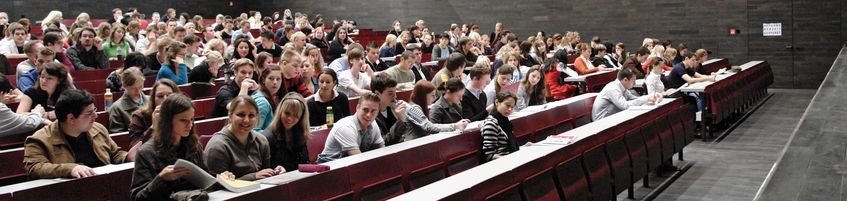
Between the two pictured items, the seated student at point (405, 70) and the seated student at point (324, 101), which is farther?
the seated student at point (405, 70)

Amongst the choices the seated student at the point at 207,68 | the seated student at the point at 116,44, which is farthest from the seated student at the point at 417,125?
the seated student at the point at 116,44

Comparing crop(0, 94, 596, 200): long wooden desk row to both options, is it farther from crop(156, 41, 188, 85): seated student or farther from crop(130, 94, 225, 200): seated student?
crop(156, 41, 188, 85): seated student

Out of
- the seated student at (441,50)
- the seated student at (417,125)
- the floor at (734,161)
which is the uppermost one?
the seated student at (441,50)

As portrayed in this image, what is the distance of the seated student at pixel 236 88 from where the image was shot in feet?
19.4

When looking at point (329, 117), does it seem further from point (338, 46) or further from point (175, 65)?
point (338, 46)

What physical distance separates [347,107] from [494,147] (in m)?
1.18

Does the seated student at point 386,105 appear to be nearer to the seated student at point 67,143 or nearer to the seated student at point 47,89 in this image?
the seated student at point 67,143

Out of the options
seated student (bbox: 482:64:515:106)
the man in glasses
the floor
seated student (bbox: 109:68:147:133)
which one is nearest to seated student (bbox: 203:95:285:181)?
seated student (bbox: 109:68:147:133)

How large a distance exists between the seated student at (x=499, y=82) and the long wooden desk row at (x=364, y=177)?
1.50 metres

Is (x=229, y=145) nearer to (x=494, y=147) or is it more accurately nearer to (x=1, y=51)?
(x=494, y=147)

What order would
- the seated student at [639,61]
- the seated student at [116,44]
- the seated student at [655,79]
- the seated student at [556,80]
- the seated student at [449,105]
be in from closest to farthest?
the seated student at [449,105] < the seated student at [655,79] < the seated student at [116,44] < the seated student at [556,80] < the seated student at [639,61]

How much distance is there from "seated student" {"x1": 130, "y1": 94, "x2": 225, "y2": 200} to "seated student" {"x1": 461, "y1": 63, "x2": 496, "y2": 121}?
3.18m

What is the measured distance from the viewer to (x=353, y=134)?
191 inches

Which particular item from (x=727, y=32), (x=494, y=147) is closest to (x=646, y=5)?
(x=727, y=32)
